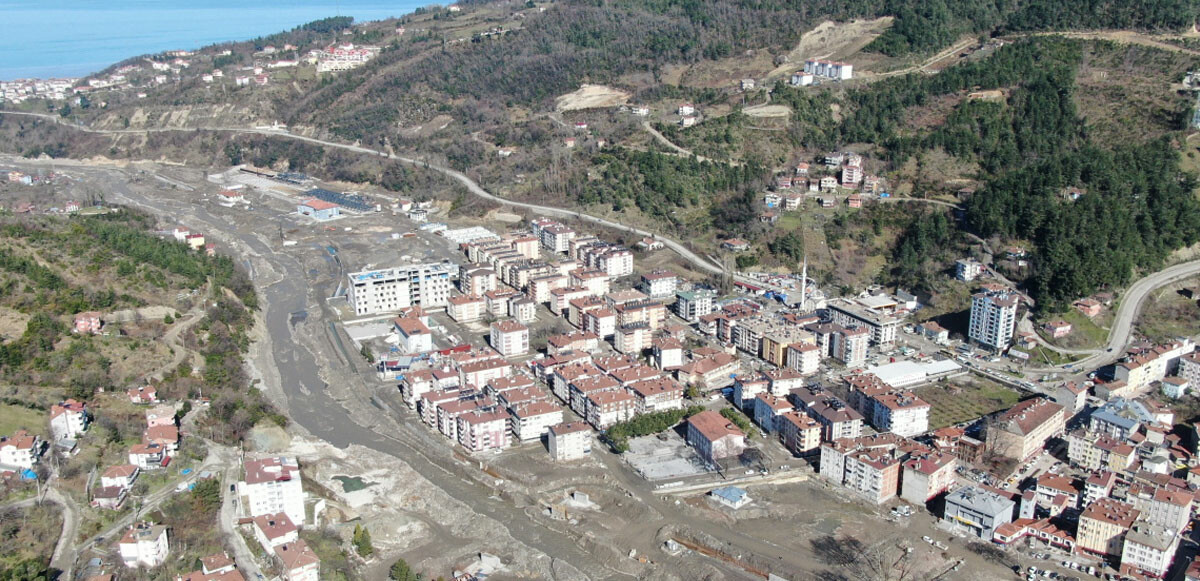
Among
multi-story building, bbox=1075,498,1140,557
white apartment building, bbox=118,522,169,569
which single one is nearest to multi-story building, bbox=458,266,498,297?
white apartment building, bbox=118,522,169,569

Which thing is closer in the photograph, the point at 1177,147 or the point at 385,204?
the point at 1177,147

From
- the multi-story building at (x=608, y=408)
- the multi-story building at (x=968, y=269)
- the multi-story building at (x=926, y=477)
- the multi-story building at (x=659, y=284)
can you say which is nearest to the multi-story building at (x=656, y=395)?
the multi-story building at (x=608, y=408)

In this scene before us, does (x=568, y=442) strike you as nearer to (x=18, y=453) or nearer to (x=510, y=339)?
(x=510, y=339)

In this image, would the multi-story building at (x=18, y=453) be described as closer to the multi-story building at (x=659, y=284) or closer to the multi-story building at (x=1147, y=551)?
the multi-story building at (x=659, y=284)

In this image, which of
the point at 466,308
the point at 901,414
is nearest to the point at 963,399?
the point at 901,414

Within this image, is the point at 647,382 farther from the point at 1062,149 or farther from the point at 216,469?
the point at 1062,149

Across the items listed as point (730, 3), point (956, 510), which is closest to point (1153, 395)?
point (956, 510)
